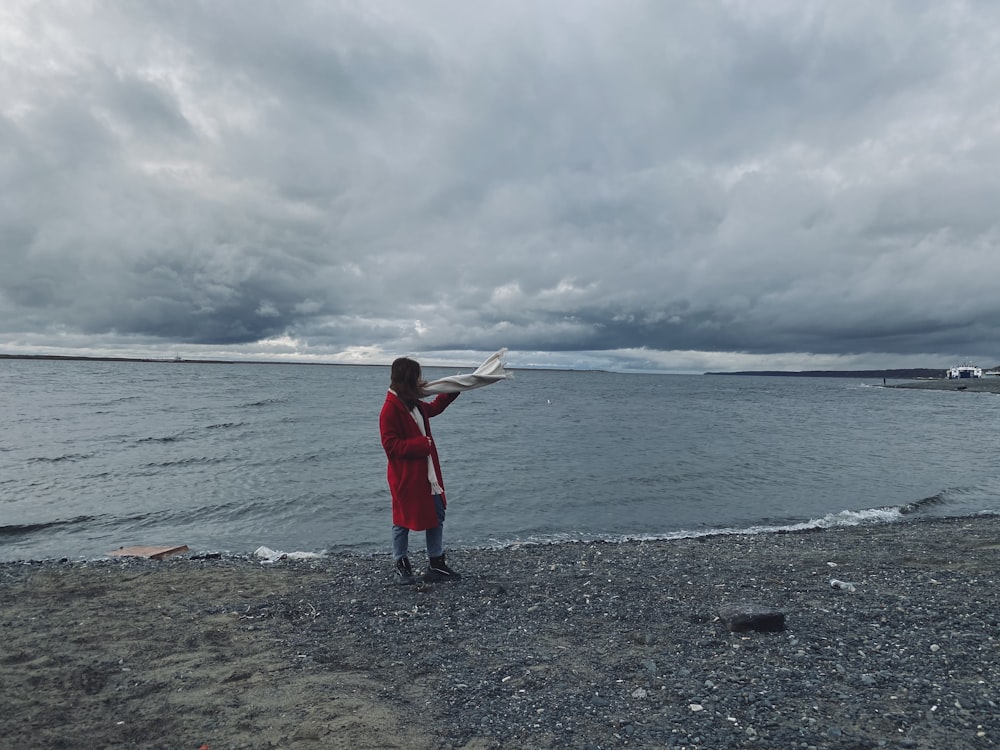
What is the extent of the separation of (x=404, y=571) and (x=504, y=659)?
3186mm

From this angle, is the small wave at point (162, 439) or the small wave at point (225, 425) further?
the small wave at point (225, 425)

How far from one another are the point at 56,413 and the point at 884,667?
5472 centimetres

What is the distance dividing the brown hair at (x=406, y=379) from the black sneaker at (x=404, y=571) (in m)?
2.56

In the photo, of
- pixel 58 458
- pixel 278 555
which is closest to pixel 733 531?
pixel 278 555

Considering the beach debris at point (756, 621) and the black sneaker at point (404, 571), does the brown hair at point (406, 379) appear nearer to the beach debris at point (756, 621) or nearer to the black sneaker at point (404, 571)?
the black sneaker at point (404, 571)

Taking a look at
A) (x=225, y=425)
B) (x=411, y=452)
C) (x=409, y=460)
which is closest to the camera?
(x=411, y=452)

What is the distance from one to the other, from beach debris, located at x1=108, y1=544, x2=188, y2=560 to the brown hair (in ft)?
28.6

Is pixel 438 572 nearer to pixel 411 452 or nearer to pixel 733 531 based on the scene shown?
pixel 411 452

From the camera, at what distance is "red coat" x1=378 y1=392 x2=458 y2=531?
27.7 feet

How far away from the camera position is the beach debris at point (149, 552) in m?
13.4

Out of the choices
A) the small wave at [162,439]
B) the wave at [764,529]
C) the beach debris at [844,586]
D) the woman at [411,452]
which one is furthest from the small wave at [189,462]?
the beach debris at [844,586]

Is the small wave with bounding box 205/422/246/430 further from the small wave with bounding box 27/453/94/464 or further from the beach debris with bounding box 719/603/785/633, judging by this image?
the beach debris with bounding box 719/603/785/633

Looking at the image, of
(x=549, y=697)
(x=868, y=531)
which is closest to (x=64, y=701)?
(x=549, y=697)

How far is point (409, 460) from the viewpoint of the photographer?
8.54 m
